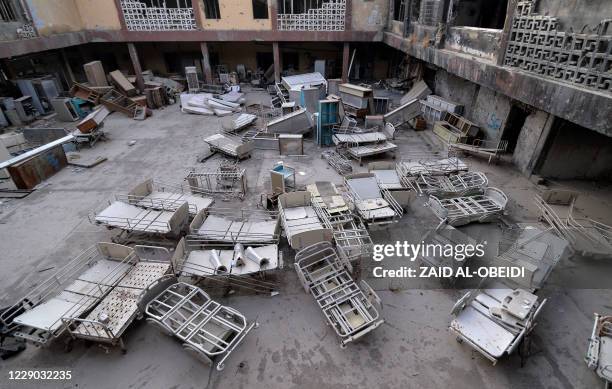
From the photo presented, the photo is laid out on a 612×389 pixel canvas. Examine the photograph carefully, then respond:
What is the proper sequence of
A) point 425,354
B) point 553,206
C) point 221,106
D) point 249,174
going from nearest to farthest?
Result: 1. point 425,354
2. point 553,206
3. point 249,174
4. point 221,106

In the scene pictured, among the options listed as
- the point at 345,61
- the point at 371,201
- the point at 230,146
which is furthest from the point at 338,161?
the point at 345,61

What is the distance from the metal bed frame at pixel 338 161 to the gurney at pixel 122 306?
6.61 m

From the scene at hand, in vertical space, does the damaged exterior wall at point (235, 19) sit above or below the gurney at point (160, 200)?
above

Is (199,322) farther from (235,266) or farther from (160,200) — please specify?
(160,200)

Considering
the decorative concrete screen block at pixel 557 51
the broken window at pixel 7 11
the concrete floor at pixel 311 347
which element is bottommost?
the concrete floor at pixel 311 347

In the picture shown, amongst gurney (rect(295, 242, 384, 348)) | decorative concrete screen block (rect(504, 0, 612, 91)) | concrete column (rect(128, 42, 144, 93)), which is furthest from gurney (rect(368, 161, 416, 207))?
concrete column (rect(128, 42, 144, 93))

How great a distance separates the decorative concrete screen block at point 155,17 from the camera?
19.0 m

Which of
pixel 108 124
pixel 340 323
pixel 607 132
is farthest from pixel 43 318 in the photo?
pixel 108 124

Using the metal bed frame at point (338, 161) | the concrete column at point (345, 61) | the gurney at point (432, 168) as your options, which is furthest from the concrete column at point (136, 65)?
the gurney at point (432, 168)

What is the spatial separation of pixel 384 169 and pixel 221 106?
10.9 m

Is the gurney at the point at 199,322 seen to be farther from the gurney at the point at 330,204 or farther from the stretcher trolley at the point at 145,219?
the gurney at the point at 330,204

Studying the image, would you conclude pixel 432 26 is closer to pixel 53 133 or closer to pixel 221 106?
pixel 221 106

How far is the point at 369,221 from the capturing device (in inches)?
327

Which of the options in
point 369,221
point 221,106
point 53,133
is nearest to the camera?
point 369,221
